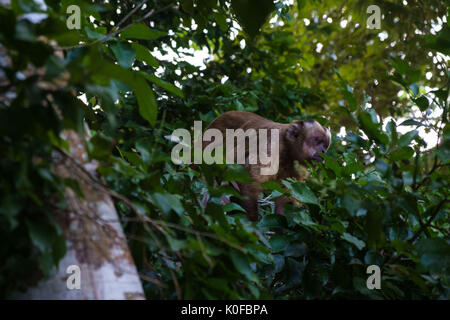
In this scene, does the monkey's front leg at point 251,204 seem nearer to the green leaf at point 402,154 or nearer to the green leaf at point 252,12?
the green leaf at point 402,154

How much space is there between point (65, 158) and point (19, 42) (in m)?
0.31

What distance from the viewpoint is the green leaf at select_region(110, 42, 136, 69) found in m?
1.83

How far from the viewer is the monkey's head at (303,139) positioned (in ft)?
14.9

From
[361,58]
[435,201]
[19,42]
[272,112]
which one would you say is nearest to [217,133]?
[272,112]

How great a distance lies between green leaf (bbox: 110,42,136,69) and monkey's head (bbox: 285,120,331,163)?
285cm

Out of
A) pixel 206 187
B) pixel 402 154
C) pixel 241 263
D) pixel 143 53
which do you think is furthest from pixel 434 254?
pixel 143 53

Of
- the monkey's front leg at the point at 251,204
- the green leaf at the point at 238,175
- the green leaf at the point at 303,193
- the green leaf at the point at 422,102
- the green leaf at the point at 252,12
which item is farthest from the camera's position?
the monkey's front leg at the point at 251,204

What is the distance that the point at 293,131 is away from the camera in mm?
4562

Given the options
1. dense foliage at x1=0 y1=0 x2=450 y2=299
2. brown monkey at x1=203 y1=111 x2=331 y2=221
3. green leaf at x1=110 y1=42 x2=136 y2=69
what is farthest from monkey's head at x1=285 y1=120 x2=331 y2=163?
green leaf at x1=110 y1=42 x2=136 y2=69

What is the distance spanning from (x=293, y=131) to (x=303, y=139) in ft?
0.39

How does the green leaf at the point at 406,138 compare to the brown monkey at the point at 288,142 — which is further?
the brown monkey at the point at 288,142

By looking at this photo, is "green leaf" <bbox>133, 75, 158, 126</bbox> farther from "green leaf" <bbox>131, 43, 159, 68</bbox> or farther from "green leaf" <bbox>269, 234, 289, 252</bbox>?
"green leaf" <bbox>269, 234, 289, 252</bbox>

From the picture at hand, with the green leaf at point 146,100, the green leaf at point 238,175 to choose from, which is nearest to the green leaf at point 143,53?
the green leaf at point 146,100
